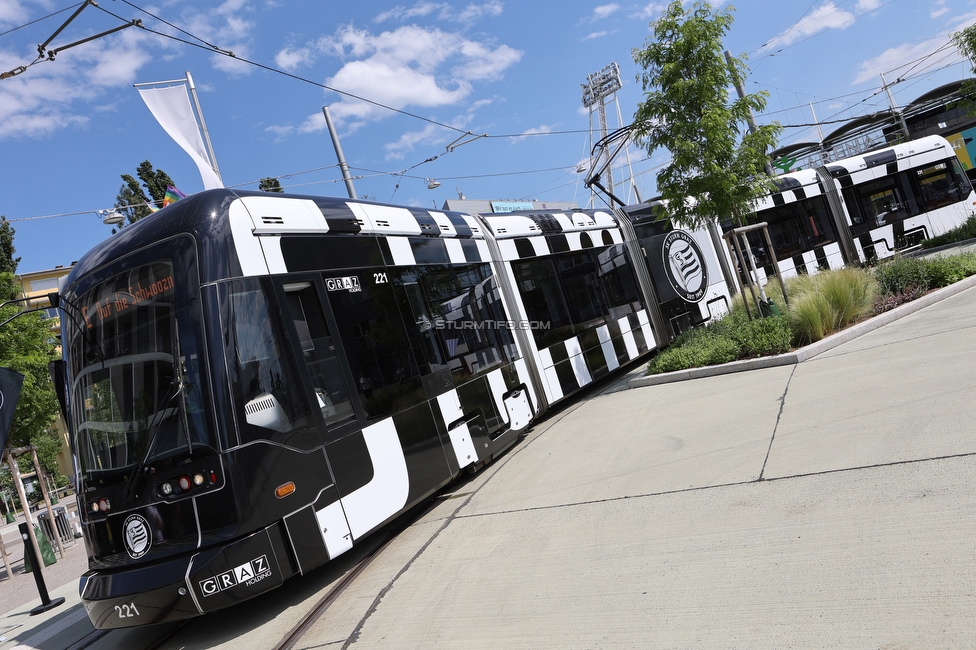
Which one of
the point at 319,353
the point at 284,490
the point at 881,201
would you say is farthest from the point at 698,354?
the point at 881,201

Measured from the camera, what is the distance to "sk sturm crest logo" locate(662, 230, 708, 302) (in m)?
14.1

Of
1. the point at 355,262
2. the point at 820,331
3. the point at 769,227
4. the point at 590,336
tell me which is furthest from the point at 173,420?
the point at 769,227

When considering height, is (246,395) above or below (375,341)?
below

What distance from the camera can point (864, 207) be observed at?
1892 cm

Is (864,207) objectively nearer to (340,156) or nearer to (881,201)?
(881,201)

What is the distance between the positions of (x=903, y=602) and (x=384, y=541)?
472cm

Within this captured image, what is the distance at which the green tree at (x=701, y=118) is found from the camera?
421 inches

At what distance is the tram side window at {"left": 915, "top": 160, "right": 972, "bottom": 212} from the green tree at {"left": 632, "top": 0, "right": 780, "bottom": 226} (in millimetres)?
11681

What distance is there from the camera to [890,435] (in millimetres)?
5457

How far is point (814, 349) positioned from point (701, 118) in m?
3.94

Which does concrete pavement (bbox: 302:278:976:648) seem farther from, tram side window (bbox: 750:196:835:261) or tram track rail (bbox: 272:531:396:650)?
tram side window (bbox: 750:196:835:261)

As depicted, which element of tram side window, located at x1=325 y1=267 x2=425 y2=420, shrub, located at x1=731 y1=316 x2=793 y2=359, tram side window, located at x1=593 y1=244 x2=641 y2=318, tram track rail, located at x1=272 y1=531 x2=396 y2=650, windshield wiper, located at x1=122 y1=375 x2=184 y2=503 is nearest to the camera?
tram track rail, located at x1=272 y1=531 x2=396 y2=650

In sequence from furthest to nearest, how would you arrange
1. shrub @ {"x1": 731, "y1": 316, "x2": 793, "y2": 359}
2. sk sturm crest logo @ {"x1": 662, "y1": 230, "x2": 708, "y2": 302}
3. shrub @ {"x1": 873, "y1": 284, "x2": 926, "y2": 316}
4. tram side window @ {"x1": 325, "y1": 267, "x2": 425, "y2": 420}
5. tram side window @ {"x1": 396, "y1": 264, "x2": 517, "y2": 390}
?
sk sturm crest logo @ {"x1": 662, "y1": 230, "x2": 708, "y2": 302}
shrub @ {"x1": 873, "y1": 284, "x2": 926, "y2": 316}
shrub @ {"x1": 731, "y1": 316, "x2": 793, "y2": 359}
tram side window @ {"x1": 396, "y1": 264, "x2": 517, "y2": 390}
tram side window @ {"x1": 325, "y1": 267, "x2": 425, "y2": 420}

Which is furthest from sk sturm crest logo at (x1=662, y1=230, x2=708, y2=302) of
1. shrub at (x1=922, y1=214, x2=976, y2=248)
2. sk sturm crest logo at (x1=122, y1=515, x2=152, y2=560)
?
sk sturm crest logo at (x1=122, y1=515, x2=152, y2=560)
